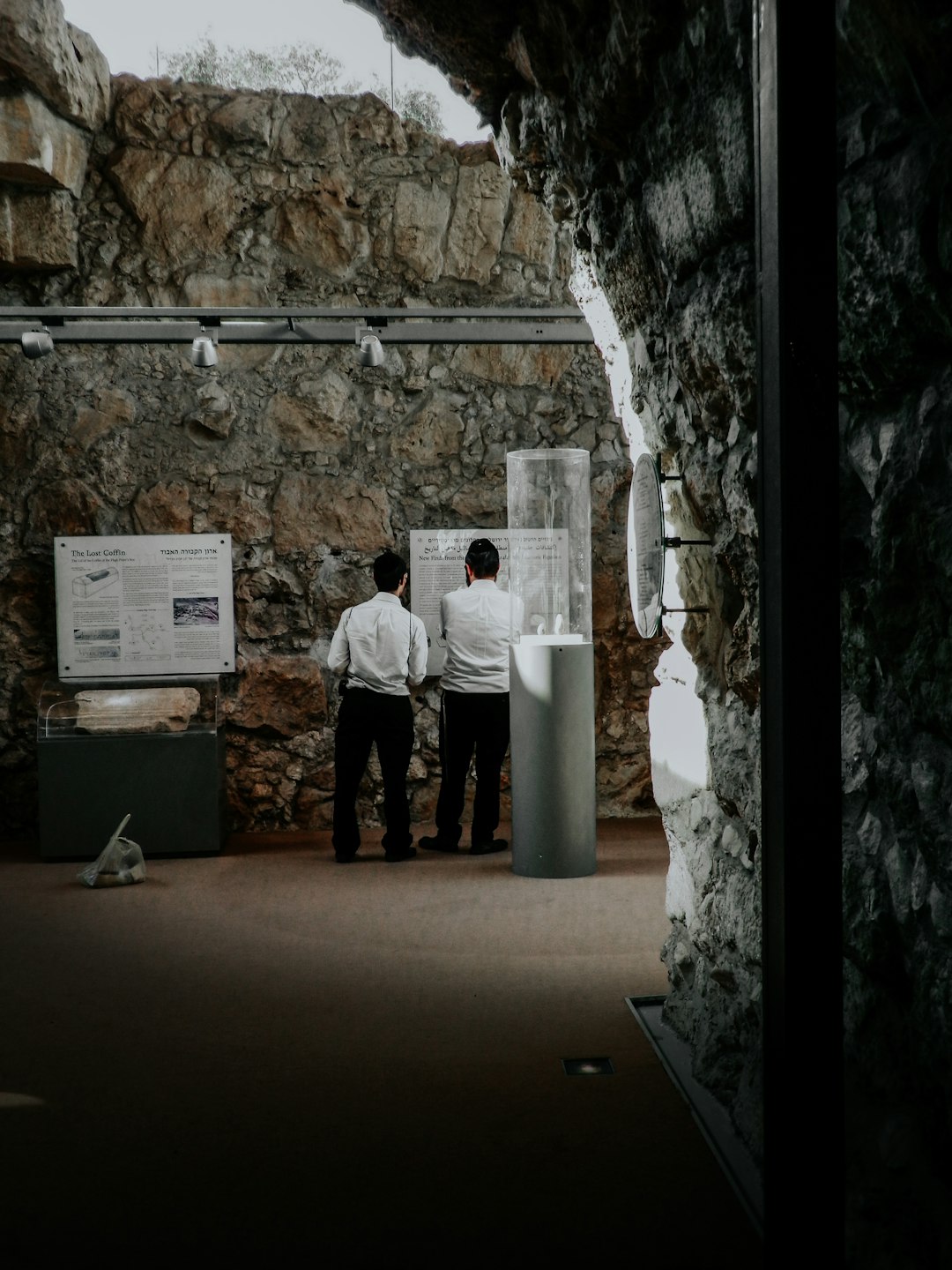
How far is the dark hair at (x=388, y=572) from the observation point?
6164 mm

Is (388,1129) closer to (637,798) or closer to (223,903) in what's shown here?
(223,903)

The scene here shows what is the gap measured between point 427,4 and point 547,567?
3.16 metres

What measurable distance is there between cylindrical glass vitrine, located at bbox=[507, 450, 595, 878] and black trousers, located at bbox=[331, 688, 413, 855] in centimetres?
68

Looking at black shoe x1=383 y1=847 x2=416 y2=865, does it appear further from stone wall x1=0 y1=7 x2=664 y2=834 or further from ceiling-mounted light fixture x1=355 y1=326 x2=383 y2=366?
ceiling-mounted light fixture x1=355 y1=326 x2=383 y2=366

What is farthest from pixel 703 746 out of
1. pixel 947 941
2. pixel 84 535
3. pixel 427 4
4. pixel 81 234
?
pixel 81 234

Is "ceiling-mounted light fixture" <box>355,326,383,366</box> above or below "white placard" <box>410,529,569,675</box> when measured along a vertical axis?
above

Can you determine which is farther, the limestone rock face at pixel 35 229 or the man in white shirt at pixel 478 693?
the limestone rock face at pixel 35 229

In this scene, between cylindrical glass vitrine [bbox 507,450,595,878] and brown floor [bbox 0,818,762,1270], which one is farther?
cylindrical glass vitrine [bbox 507,450,595,878]

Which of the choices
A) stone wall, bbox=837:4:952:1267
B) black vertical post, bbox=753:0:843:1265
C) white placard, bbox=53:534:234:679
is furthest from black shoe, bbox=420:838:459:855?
black vertical post, bbox=753:0:843:1265

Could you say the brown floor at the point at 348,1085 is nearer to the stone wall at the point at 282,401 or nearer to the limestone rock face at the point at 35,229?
the stone wall at the point at 282,401

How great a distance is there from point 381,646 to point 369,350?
1.56 meters

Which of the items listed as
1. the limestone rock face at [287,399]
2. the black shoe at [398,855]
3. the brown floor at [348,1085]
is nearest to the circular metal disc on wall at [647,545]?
the brown floor at [348,1085]

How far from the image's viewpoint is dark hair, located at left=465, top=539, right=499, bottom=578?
6.23m

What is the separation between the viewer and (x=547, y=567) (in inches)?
228
